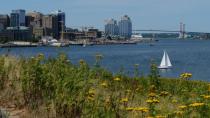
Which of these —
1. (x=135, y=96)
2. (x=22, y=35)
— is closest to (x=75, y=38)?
(x=22, y=35)

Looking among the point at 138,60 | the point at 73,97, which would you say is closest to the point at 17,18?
the point at 138,60

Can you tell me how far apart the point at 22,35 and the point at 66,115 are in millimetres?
150419

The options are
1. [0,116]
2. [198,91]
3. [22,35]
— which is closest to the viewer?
[0,116]

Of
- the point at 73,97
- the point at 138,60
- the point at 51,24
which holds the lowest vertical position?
the point at 138,60

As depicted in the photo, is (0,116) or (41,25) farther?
(41,25)

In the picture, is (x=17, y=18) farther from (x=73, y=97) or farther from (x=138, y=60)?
(x=73, y=97)

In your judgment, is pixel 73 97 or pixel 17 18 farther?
pixel 17 18

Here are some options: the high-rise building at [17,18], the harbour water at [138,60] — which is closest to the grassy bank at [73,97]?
the harbour water at [138,60]

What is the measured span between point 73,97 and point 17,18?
154158 mm

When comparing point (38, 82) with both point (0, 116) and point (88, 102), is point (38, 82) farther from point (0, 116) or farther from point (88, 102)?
point (0, 116)

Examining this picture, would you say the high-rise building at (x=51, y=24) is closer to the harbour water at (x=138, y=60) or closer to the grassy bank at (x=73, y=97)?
the harbour water at (x=138, y=60)

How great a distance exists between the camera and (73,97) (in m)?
7.34

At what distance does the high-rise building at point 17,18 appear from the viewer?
492 ft

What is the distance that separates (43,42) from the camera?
170 m
